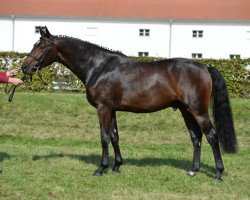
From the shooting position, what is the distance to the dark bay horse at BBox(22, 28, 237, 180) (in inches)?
340

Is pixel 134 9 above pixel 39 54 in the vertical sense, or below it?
above

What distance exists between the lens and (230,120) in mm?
9047

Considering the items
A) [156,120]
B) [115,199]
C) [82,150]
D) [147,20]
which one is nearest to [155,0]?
[147,20]

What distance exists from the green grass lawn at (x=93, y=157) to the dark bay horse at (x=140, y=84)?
0.65 metres

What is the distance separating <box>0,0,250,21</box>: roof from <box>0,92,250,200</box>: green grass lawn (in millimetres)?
32918

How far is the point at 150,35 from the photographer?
49.5 metres

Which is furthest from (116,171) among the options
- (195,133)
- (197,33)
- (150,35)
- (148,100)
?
(197,33)

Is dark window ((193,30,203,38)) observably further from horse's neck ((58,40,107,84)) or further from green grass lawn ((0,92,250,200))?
horse's neck ((58,40,107,84))

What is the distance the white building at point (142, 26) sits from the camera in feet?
162

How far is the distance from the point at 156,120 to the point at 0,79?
890cm

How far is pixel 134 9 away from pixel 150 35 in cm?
390

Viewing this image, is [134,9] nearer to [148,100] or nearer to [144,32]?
[144,32]

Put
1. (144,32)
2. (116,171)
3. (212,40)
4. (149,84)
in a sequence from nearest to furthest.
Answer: (149,84), (116,171), (212,40), (144,32)

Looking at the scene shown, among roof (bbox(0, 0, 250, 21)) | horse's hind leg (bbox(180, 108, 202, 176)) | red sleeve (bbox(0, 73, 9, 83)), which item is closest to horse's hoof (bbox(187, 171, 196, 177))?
horse's hind leg (bbox(180, 108, 202, 176))
